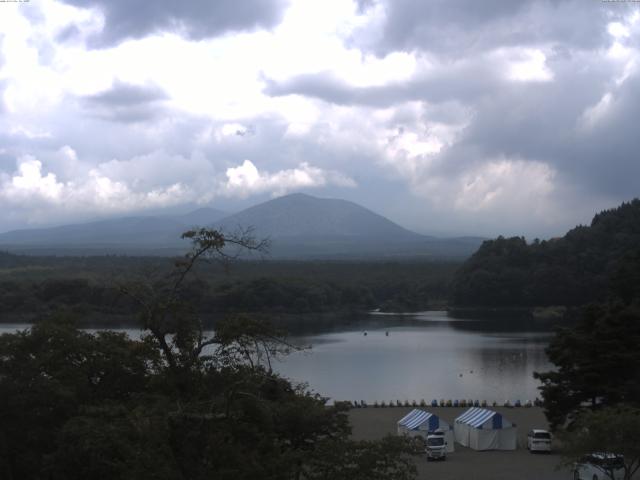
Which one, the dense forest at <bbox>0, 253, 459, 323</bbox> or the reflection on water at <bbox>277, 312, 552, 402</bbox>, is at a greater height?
the dense forest at <bbox>0, 253, 459, 323</bbox>

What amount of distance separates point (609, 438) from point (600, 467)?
92 cm

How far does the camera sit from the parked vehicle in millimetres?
13797

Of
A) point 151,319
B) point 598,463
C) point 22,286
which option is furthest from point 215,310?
point 151,319

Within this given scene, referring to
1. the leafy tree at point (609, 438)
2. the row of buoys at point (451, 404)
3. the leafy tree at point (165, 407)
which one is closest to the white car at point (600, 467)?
the leafy tree at point (609, 438)

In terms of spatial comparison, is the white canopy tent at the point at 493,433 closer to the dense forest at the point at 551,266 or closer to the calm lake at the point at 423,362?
the calm lake at the point at 423,362

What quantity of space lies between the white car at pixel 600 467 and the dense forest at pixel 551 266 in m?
39.8

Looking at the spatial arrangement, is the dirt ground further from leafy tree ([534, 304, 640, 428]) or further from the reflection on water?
the reflection on water

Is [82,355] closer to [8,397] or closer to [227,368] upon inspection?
[8,397]

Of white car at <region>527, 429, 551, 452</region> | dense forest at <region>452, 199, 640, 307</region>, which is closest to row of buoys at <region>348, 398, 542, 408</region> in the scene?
white car at <region>527, 429, 551, 452</region>

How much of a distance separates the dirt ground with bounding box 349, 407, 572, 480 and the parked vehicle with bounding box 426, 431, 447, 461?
0.13 metres

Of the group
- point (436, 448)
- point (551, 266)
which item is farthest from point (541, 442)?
point (551, 266)

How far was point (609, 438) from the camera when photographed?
9539 mm

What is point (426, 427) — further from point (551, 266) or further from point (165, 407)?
point (551, 266)

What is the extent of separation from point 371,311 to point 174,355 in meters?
50.6
